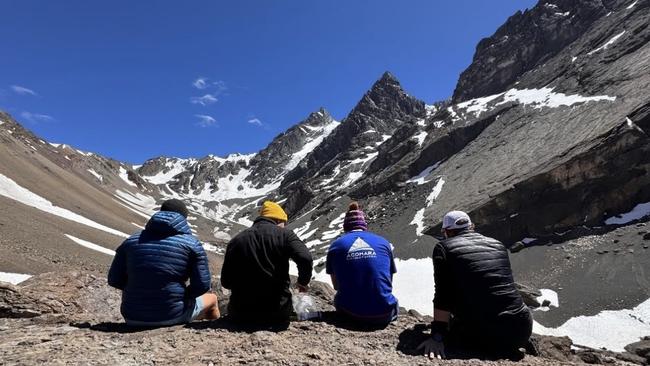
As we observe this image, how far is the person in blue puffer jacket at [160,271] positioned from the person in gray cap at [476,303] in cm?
369

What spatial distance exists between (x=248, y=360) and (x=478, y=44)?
144 m

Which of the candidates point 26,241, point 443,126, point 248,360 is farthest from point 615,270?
point 443,126

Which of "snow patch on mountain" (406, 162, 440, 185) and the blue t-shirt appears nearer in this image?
the blue t-shirt

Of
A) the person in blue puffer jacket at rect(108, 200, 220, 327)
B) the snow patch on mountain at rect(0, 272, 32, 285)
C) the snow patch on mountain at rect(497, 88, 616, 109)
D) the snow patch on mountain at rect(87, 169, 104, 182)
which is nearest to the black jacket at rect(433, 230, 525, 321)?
the person in blue puffer jacket at rect(108, 200, 220, 327)

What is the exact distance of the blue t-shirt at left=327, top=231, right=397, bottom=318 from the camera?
6547 millimetres

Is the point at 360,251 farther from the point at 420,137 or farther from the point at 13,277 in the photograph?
the point at 420,137

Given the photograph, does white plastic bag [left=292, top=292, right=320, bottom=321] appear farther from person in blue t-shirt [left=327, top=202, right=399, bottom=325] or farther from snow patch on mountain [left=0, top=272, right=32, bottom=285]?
snow patch on mountain [left=0, top=272, right=32, bottom=285]

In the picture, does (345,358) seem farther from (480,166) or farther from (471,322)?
(480,166)

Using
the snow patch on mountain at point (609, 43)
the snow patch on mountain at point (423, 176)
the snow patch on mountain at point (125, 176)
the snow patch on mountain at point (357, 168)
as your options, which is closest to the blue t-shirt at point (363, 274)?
the snow patch on mountain at point (423, 176)

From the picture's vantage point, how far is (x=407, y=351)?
5.78 metres

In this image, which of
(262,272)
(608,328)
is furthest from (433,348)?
(608,328)

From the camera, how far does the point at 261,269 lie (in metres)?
6.09

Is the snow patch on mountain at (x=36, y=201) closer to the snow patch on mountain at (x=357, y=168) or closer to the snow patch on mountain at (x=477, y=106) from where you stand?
the snow patch on mountain at (x=477, y=106)

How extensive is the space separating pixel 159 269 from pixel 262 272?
5.29 feet
